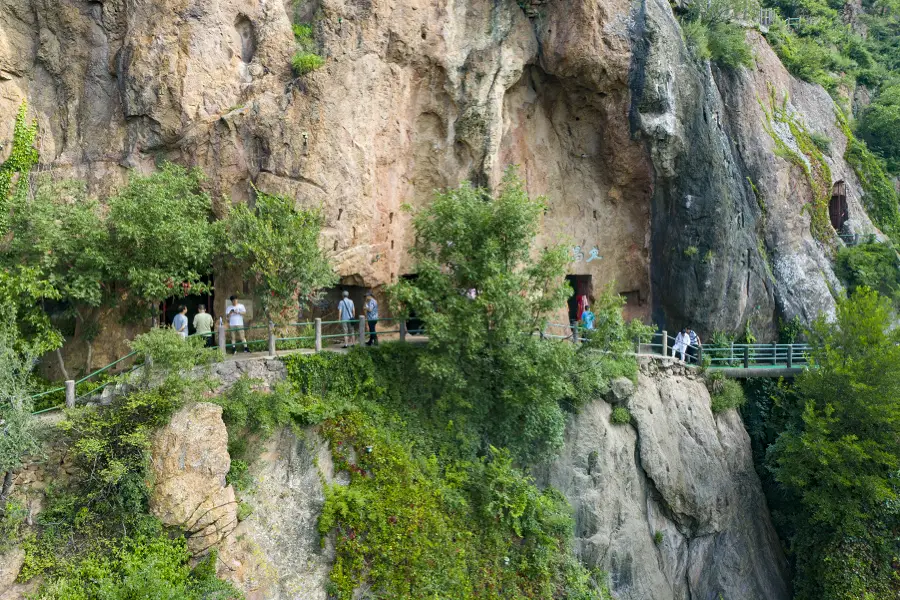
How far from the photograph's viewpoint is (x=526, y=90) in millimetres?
21078

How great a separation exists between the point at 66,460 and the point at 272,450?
361cm

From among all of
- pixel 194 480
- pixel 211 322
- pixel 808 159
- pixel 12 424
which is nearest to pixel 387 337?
pixel 211 322

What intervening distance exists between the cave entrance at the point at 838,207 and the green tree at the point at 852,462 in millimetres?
10180

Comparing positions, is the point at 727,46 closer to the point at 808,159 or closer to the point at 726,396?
the point at 808,159

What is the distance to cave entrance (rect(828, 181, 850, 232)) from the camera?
90.1 feet

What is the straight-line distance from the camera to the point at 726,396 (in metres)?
21.1

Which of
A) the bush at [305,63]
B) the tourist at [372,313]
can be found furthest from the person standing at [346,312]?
the bush at [305,63]

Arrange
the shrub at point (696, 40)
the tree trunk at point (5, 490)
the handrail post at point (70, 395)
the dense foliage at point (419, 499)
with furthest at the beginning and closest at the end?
the shrub at point (696, 40) → the dense foliage at point (419, 499) → the handrail post at point (70, 395) → the tree trunk at point (5, 490)

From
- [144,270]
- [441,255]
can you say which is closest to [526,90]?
[441,255]

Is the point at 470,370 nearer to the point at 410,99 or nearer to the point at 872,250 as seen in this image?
the point at 410,99

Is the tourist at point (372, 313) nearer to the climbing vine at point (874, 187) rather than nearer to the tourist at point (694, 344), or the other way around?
the tourist at point (694, 344)

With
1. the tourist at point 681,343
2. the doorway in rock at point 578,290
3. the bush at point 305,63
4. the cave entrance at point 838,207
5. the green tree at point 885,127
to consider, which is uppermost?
the green tree at point 885,127

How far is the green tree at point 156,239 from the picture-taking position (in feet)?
46.1

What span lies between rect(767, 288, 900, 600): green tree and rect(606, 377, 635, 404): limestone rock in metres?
4.82
